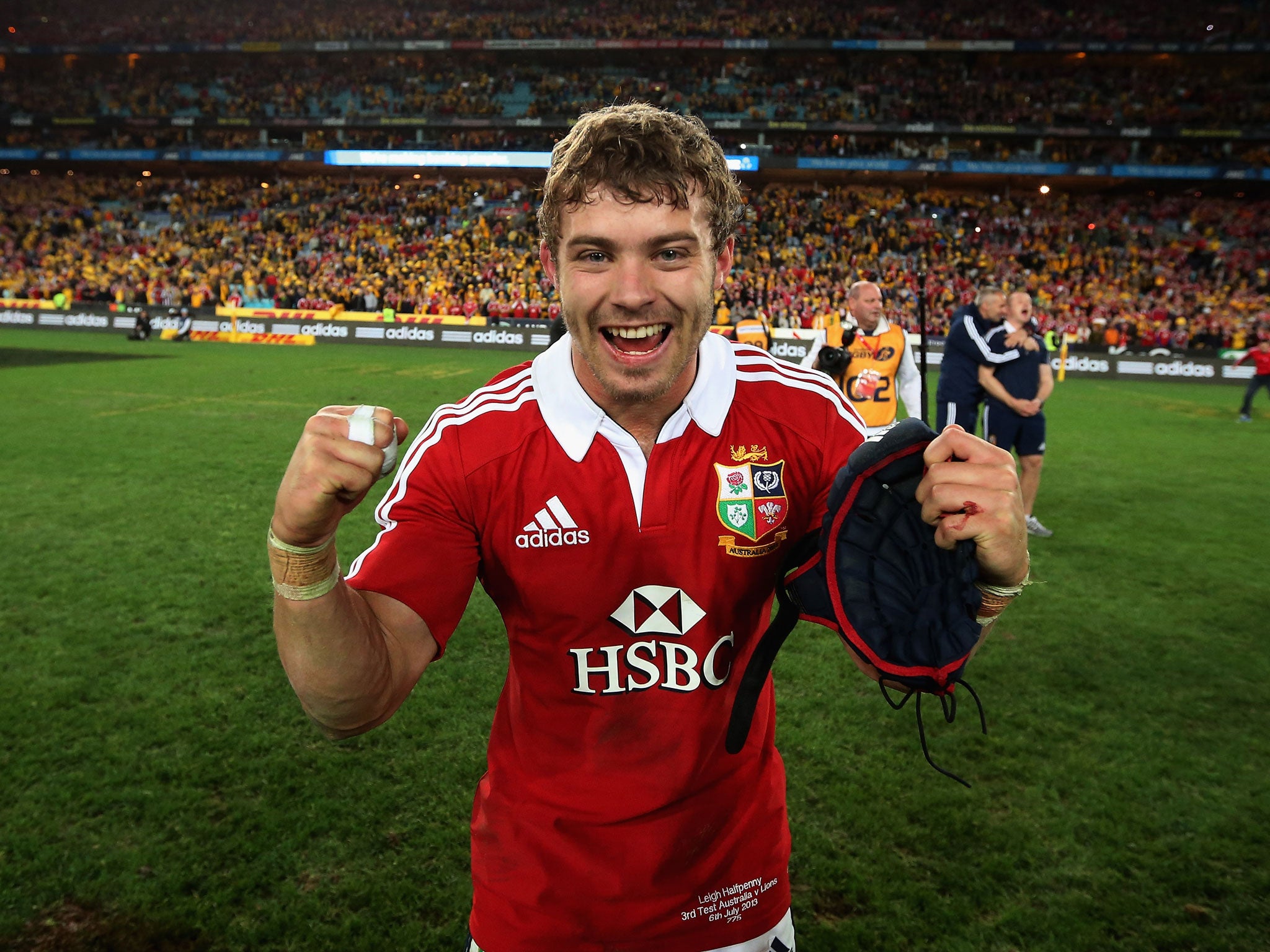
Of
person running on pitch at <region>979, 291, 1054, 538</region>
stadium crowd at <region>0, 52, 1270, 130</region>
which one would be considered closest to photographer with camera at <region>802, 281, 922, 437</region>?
person running on pitch at <region>979, 291, 1054, 538</region>

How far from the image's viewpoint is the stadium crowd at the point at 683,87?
39.8m

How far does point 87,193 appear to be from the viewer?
4447cm

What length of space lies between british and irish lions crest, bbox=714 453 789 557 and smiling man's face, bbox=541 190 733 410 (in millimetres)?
276

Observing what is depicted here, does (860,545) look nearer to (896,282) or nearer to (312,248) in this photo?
(896,282)

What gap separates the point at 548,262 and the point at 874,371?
21.7ft

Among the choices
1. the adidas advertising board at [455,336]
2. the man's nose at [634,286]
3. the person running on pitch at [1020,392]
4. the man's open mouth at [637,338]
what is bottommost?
the adidas advertising board at [455,336]

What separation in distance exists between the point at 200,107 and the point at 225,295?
21.3 m

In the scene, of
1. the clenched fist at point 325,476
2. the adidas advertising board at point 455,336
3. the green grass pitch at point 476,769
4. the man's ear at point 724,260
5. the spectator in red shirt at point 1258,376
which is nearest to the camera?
the clenched fist at point 325,476

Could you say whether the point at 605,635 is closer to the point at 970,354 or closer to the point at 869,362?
the point at 869,362

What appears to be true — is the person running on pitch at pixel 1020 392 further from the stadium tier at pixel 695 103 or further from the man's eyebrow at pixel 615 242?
the stadium tier at pixel 695 103

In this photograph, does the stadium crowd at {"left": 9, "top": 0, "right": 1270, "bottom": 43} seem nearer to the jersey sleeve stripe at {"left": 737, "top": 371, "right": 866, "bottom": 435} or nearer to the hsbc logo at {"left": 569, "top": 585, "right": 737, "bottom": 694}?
the jersey sleeve stripe at {"left": 737, "top": 371, "right": 866, "bottom": 435}

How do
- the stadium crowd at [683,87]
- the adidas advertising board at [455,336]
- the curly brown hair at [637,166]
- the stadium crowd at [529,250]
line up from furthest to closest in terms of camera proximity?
the stadium crowd at [683,87] < the stadium crowd at [529,250] < the adidas advertising board at [455,336] < the curly brown hair at [637,166]

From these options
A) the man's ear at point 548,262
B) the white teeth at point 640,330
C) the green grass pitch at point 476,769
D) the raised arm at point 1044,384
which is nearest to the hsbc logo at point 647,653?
the white teeth at point 640,330

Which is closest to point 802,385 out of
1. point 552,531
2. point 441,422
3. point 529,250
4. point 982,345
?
point 552,531
